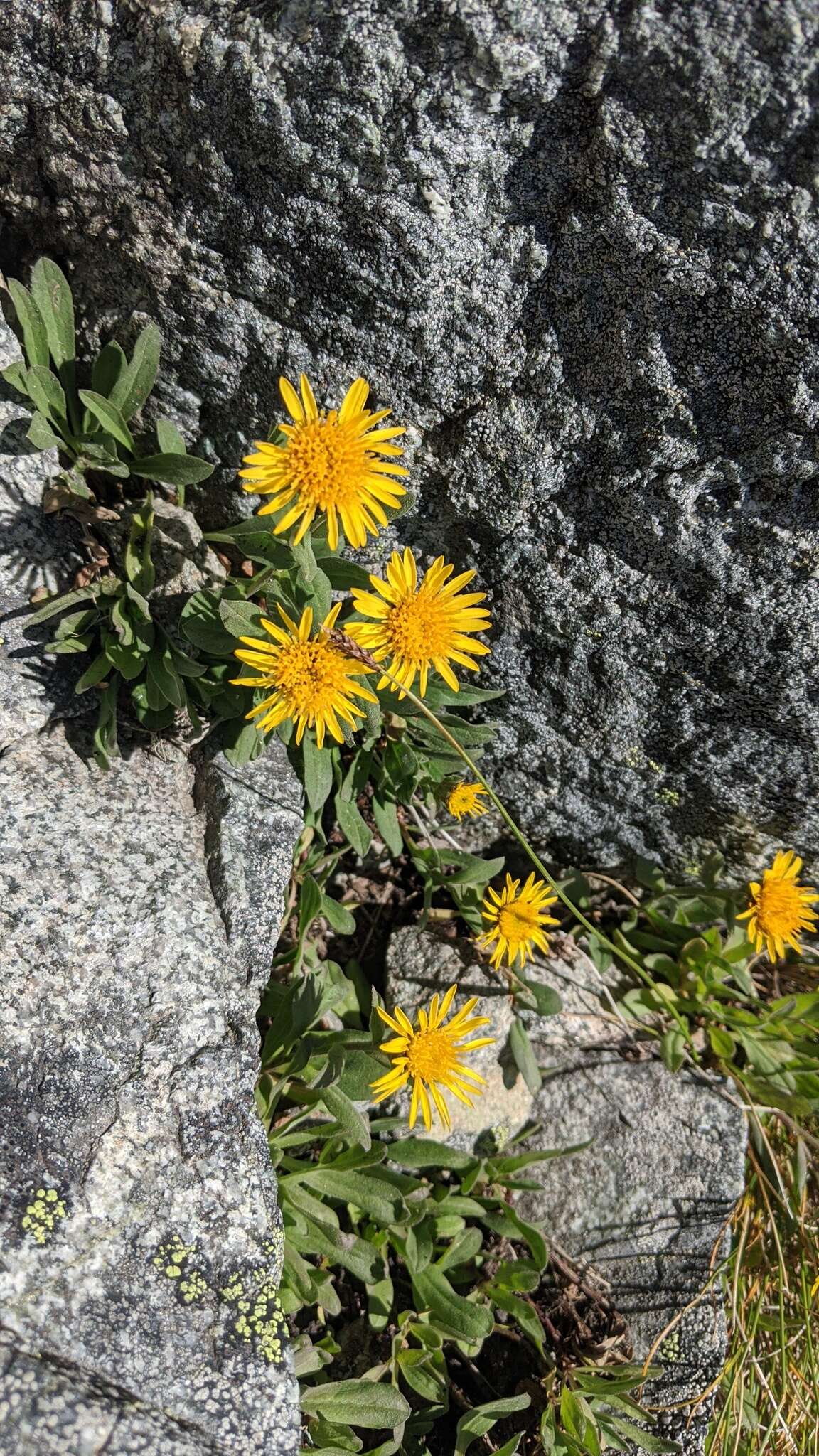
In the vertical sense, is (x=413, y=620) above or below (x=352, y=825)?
above

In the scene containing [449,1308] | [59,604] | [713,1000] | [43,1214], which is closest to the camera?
[43,1214]

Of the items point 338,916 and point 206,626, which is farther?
point 338,916

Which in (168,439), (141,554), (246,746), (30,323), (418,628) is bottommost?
(246,746)

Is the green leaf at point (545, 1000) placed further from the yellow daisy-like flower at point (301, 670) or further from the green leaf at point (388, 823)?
the yellow daisy-like flower at point (301, 670)

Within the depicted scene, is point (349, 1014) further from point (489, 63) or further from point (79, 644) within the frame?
point (489, 63)

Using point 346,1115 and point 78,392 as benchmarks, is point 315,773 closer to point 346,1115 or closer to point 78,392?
point 346,1115

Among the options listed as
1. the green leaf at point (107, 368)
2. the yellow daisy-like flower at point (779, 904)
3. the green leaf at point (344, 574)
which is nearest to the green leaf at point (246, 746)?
the green leaf at point (344, 574)

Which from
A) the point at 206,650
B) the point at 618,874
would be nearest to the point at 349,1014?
the point at 618,874

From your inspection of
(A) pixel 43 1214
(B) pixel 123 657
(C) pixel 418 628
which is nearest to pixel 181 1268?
(A) pixel 43 1214
